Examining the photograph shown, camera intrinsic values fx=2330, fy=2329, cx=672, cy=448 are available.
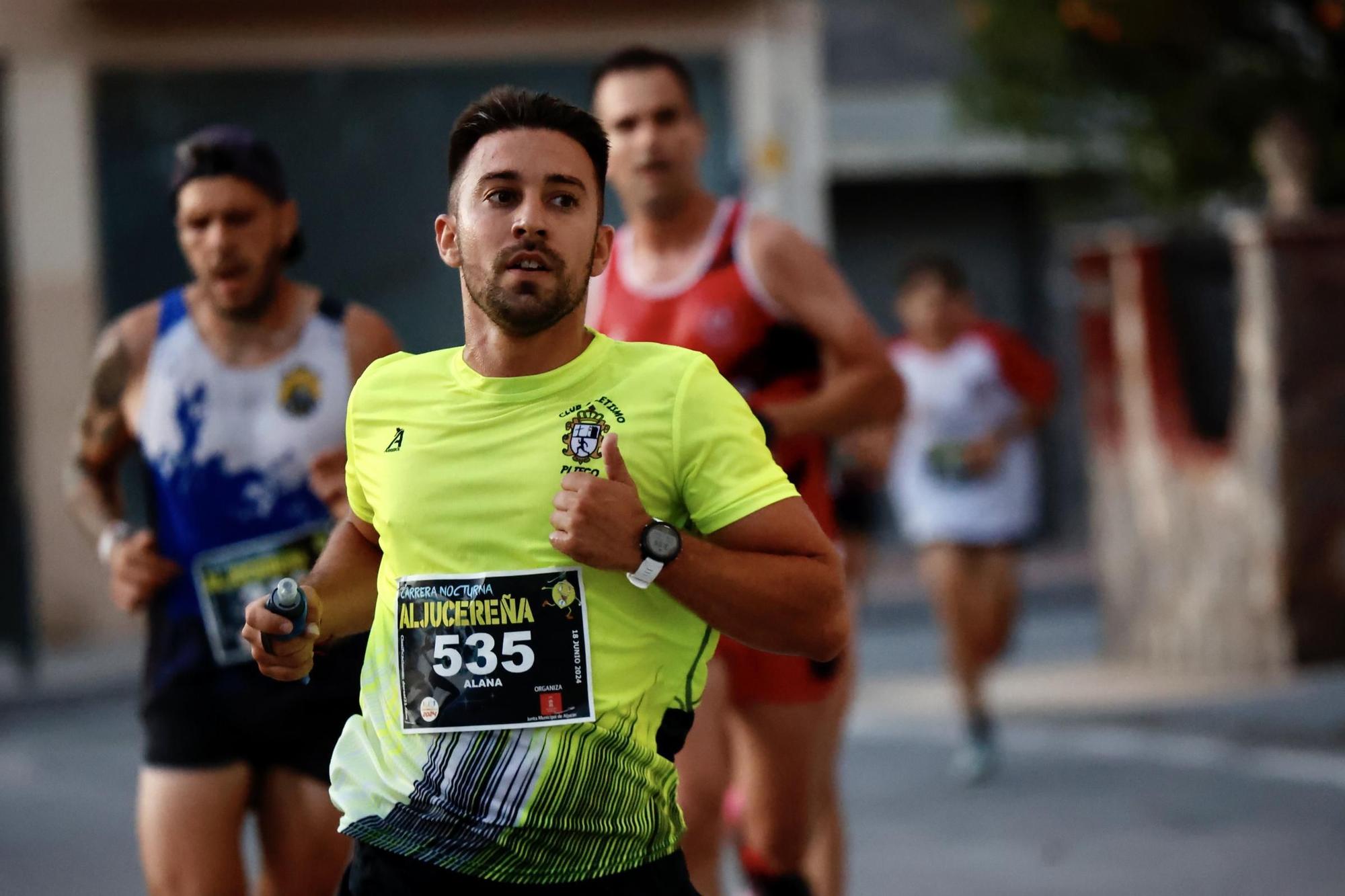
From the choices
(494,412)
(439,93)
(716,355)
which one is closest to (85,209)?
(439,93)

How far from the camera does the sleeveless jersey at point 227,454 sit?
4.89 m

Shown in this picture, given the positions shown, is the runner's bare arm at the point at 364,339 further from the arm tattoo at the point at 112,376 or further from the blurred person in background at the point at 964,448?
the blurred person in background at the point at 964,448

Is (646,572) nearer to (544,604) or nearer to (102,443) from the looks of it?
(544,604)

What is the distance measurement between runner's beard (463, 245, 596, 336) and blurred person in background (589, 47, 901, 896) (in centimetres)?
209

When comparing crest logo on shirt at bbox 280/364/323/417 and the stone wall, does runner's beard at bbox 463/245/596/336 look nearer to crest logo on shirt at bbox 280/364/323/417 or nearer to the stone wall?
crest logo on shirt at bbox 280/364/323/417

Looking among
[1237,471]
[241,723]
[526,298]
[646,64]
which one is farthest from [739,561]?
[1237,471]

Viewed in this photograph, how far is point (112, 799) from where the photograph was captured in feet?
31.8

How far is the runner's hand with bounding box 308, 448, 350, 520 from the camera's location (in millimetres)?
4500

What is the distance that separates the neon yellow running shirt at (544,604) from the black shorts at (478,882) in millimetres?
14

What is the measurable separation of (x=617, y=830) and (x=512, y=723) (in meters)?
0.21

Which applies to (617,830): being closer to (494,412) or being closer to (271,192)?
(494,412)

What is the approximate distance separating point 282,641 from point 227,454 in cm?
181

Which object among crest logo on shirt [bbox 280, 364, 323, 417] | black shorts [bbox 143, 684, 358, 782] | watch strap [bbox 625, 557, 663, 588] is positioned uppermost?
crest logo on shirt [bbox 280, 364, 323, 417]

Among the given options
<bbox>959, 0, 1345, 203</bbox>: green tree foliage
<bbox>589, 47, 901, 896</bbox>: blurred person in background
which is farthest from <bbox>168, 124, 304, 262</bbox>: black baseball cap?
<bbox>959, 0, 1345, 203</bbox>: green tree foliage
